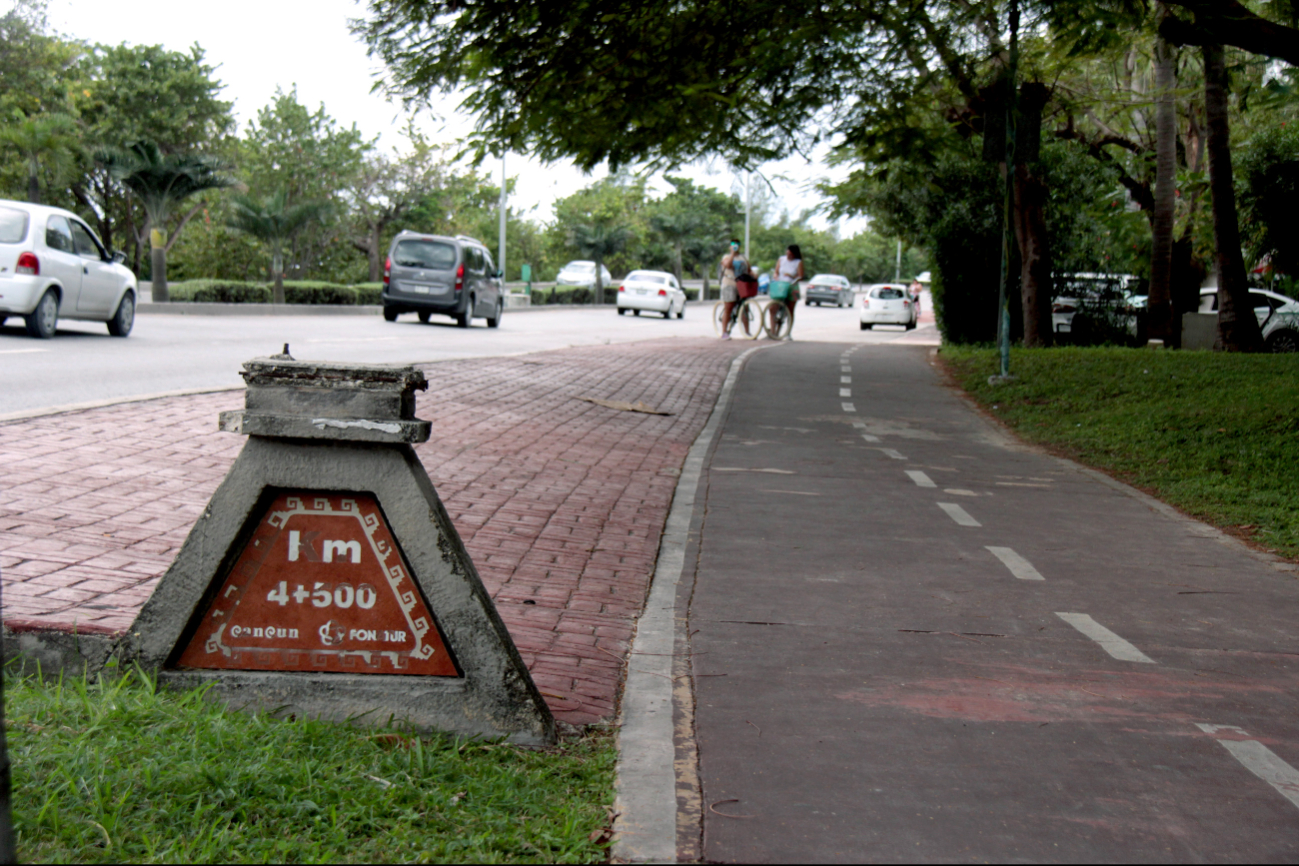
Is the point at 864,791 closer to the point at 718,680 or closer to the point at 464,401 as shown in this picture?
the point at 718,680

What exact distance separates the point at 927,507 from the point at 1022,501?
95 centimetres

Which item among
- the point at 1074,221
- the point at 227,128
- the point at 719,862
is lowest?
the point at 719,862

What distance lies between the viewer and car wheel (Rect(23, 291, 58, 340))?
15.2 m

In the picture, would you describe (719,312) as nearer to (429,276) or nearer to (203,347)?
(429,276)

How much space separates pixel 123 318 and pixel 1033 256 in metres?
14.2

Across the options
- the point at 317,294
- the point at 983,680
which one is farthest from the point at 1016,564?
the point at 317,294

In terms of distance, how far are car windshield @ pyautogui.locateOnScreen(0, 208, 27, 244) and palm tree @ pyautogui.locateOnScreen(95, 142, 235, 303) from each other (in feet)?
48.8

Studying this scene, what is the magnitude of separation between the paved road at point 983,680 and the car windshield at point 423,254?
1772cm

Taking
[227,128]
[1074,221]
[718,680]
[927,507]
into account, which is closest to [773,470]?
[927,507]

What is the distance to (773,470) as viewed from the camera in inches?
380

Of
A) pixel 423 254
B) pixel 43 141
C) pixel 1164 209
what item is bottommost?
pixel 423 254

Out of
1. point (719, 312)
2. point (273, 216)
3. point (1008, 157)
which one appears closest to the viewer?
point (1008, 157)

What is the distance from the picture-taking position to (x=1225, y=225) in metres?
17.9

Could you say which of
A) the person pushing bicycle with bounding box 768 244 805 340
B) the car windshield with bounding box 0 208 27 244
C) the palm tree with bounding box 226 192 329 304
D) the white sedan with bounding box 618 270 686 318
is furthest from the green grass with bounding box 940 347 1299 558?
the white sedan with bounding box 618 270 686 318
